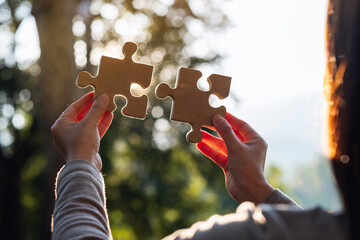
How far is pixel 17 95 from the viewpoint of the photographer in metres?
4.03

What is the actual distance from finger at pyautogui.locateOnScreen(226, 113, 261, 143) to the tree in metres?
1.47

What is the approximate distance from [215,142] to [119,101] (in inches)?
95.3

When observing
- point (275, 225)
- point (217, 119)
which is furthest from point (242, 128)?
point (275, 225)

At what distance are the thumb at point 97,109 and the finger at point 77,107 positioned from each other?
37mm

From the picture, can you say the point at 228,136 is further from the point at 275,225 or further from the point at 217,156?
the point at 275,225

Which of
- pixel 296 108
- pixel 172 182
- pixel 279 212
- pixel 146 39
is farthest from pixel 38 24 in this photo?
pixel 172 182

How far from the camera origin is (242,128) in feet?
2.98

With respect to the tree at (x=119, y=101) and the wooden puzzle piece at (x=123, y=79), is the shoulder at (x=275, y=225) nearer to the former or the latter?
the wooden puzzle piece at (x=123, y=79)

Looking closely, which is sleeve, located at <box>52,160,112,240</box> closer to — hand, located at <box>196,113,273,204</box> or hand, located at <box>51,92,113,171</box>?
hand, located at <box>51,92,113,171</box>

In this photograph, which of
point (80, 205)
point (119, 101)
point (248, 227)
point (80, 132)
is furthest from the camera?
point (119, 101)

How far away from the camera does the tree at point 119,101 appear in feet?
7.80

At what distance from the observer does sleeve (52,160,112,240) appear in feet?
2.00

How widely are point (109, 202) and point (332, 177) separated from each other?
4.95 meters

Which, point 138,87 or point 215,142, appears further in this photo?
point 138,87
